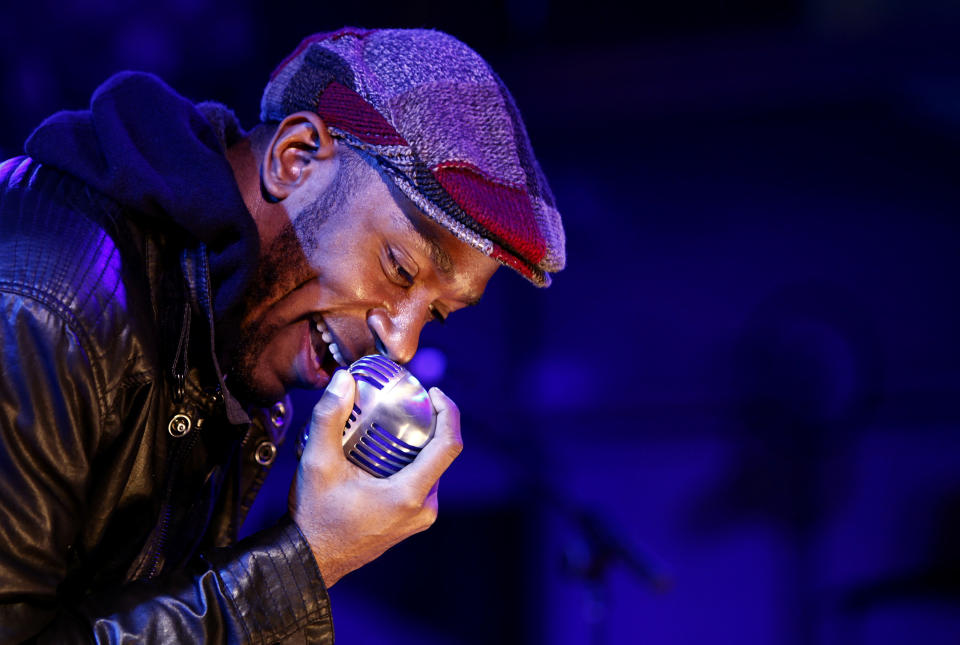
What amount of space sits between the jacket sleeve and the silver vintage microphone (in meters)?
0.18

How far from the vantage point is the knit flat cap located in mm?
1652

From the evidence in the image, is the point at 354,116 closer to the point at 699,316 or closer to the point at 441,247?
the point at 441,247

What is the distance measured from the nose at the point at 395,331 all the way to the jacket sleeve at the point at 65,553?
1.32ft

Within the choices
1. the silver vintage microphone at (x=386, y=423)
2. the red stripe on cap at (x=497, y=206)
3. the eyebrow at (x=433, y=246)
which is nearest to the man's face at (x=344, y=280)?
the eyebrow at (x=433, y=246)

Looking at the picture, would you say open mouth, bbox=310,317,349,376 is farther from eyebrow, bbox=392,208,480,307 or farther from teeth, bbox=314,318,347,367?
eyebrow, bbox=392,208,480,307

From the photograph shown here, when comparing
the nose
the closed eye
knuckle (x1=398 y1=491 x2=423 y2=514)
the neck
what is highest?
the neck

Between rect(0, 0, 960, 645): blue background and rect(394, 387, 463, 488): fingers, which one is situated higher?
rect(394, 387, 463, 488): fingers

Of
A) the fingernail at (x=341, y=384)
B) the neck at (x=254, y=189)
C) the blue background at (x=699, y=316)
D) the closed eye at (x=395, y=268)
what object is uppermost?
the neck at (x=254, y=189)

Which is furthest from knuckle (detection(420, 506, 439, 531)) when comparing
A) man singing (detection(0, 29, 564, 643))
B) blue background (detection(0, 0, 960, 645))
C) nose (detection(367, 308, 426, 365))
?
blue background (detection(0, 0, 960, 645))

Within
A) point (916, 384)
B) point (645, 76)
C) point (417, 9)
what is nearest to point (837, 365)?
point (916, 384)

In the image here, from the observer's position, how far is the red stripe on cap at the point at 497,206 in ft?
5.36

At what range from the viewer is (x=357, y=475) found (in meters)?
1.53

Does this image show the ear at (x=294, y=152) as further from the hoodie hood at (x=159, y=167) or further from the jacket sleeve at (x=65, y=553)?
the jacket sleeve at (x=65, y=553)

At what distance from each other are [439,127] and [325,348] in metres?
0.49
